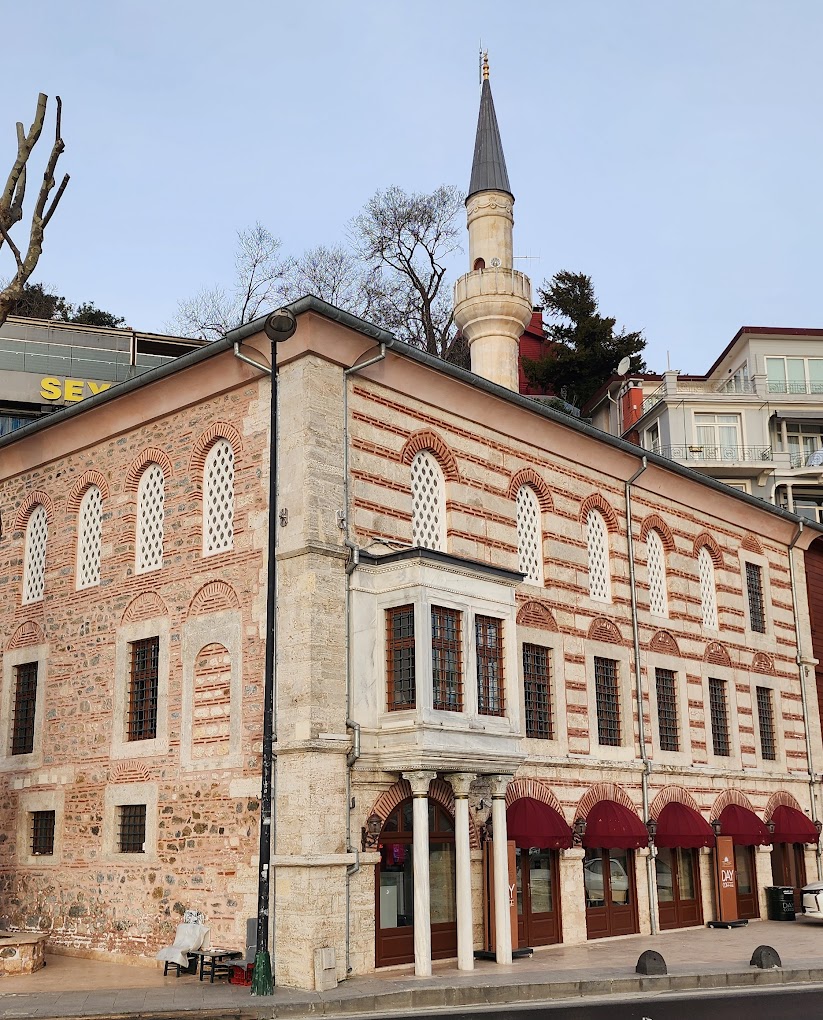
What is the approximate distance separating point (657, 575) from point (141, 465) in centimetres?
1132

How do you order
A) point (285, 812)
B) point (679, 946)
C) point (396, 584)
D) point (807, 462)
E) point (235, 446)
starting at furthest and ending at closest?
point (807, 462), point (679, 946), point (235, 446), point (396, 584), point (285, 812)

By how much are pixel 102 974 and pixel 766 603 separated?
18485 millimetres

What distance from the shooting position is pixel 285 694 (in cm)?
1598

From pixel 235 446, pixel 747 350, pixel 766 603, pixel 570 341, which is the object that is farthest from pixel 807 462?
pixel 235 446

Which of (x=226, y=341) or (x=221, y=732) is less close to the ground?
(x=226, y=341)

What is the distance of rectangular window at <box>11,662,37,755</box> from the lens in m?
20.7

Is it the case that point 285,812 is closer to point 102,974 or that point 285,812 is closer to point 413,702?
point 413,702

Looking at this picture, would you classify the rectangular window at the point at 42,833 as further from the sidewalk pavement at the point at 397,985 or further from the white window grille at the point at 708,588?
the white window grille at the point at 708,588

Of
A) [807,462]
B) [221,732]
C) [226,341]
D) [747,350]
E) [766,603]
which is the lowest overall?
[221,732]

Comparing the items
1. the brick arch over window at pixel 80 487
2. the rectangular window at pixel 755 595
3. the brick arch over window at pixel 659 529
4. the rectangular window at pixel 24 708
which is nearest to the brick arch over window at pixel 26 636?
the rectangular window at pixel 24 708

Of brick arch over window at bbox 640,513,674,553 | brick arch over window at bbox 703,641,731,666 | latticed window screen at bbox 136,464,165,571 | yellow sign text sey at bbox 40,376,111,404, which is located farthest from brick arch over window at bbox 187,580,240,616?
yellow sign text sey at bbox 40,376,111,404

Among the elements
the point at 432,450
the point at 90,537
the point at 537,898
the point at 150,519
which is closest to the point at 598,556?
the point at 432,450

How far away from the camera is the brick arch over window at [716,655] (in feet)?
83.8

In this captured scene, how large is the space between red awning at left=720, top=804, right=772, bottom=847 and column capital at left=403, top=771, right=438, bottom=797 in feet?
34.1
